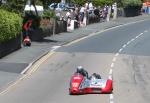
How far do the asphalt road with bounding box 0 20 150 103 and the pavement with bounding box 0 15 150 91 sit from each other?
69cm

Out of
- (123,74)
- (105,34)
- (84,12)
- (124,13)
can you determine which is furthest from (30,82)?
(124,13)

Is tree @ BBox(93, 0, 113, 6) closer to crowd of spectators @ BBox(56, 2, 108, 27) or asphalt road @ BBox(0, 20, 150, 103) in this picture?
crowd of spectators @ BBox(56, 2, 108, 27)

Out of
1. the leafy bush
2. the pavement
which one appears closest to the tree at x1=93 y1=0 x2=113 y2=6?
the pavement

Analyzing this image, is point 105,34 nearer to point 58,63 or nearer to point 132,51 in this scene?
point 132,51

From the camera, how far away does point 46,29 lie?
4544 centimetres

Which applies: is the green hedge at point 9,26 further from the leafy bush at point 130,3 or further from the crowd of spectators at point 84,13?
the leafy bush at point 130,3

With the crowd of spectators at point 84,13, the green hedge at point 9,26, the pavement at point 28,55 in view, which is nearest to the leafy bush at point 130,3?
the crowd of spectators at point 84,13

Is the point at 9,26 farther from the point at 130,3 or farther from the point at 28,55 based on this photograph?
the point at 130,3

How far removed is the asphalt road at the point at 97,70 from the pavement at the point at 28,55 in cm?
69

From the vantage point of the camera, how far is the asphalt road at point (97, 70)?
2211cm

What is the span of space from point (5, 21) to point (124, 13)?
4140 centimetres

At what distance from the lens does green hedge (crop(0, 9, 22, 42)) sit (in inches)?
1292

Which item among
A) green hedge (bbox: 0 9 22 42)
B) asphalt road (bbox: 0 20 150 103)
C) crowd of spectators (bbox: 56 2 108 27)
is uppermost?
green hedge (bbox: 0 9 22 42)

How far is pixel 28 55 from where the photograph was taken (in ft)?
113
